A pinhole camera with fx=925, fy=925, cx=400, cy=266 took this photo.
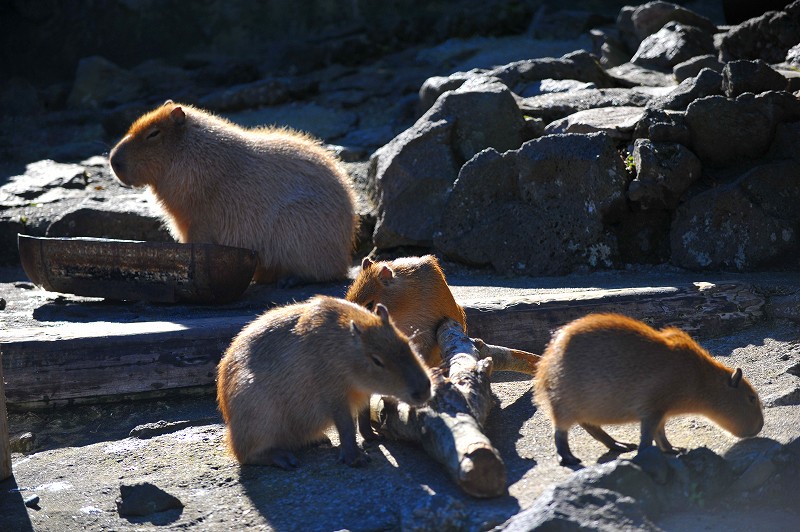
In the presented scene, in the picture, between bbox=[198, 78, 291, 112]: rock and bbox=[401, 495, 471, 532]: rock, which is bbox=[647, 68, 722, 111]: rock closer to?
bbox=[401, 495, 471, 532]: rock

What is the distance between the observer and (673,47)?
8797mm

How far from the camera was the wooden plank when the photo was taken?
505cm

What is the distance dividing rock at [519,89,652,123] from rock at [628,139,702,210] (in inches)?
48.1

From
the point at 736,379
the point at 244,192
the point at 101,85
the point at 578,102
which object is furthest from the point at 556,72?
the point at 101,85

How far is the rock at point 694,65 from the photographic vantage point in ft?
26.3

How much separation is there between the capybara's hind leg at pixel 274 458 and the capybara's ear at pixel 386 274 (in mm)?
1303

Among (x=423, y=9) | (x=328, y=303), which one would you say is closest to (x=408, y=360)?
(x=328, y=303)

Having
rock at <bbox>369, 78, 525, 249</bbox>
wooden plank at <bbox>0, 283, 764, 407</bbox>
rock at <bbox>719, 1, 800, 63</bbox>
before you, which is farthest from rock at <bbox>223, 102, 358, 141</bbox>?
wooden plank at <bbox>0, 283, 764, 407</bbox>

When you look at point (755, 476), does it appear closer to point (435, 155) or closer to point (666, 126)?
point (666, 126)

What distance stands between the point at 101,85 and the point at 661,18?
22.0ft

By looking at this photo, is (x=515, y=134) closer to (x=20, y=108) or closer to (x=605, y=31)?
(x=605, y=31)

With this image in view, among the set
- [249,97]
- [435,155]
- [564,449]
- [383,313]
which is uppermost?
[249,97]

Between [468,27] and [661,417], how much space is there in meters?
8.79

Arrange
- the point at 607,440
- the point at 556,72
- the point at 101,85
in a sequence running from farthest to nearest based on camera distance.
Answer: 1. the point at 101,85
2. the point at 556,72
3. the point at 607,440
